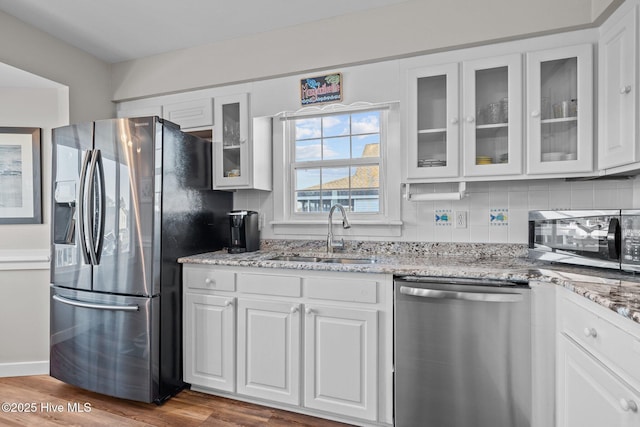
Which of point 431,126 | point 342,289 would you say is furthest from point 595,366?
point 431,126

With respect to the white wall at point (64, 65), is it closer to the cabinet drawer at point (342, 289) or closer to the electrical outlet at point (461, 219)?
the cabinet drawer at point (342, 289)

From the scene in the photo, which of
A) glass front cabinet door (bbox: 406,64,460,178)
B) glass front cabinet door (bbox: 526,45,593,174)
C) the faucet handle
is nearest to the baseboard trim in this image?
the faucet handle

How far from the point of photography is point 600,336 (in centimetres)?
117

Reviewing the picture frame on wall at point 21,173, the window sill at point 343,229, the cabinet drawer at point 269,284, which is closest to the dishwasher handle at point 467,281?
the cabinet drawer at point 269,284

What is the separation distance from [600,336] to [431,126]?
4.62 ft

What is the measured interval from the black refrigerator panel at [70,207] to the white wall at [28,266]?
0.47 m

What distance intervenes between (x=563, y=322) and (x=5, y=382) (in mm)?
3558

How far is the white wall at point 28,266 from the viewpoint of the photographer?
2.56 meters

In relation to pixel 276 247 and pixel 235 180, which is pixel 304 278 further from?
pixel 235 180

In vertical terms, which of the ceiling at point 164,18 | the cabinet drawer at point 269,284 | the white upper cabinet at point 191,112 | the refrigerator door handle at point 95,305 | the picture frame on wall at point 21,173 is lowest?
the refrigerator door handle at point 95,305

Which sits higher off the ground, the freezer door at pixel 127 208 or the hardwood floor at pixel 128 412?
the freezer door at pixel 127 208

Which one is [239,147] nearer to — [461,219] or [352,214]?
[352,214]

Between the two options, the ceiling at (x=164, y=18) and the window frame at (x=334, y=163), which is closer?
the ceiling at (x=164, y=18)

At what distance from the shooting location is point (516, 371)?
159 cm
